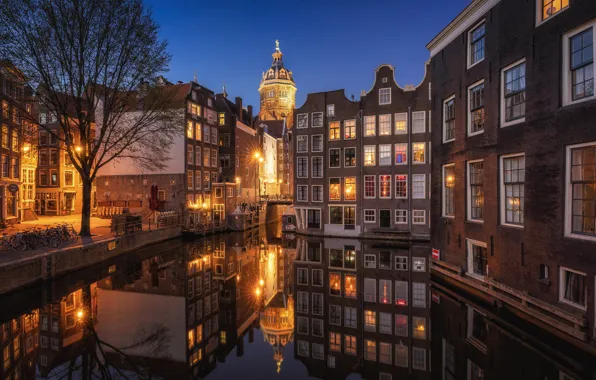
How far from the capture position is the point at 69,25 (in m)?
20.7

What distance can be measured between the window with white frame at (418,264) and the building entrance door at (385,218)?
382 inches

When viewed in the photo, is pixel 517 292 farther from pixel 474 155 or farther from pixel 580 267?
pixel 474 155

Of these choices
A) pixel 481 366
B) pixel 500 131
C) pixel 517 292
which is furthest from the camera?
pixel 500 131

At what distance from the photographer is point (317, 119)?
121 ft

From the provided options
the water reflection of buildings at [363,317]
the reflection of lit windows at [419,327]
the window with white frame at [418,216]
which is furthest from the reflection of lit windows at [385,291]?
the window with white frame at [418,216]

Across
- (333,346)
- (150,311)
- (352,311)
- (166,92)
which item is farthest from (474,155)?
(166,92)

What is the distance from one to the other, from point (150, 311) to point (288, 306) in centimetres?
544

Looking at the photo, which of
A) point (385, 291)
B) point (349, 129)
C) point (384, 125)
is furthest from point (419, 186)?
point (385, 291)

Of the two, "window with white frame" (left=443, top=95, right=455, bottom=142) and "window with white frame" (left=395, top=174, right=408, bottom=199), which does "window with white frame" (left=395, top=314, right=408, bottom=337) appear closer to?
"window with white frame" (left=443, top=95, right=455, bottom=142)

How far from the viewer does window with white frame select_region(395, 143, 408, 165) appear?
32.9 meters

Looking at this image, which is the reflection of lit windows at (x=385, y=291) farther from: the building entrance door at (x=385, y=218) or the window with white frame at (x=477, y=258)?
the building entrance door at (x=385, y=218)

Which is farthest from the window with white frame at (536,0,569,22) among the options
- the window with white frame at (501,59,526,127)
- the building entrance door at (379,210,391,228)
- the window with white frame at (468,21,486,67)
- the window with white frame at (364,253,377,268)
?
the building entrance door at (379,210,391,228)

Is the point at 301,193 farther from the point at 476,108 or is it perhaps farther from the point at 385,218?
the point at 476,108

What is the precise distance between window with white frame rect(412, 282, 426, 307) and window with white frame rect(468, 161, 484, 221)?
3.94 meters
